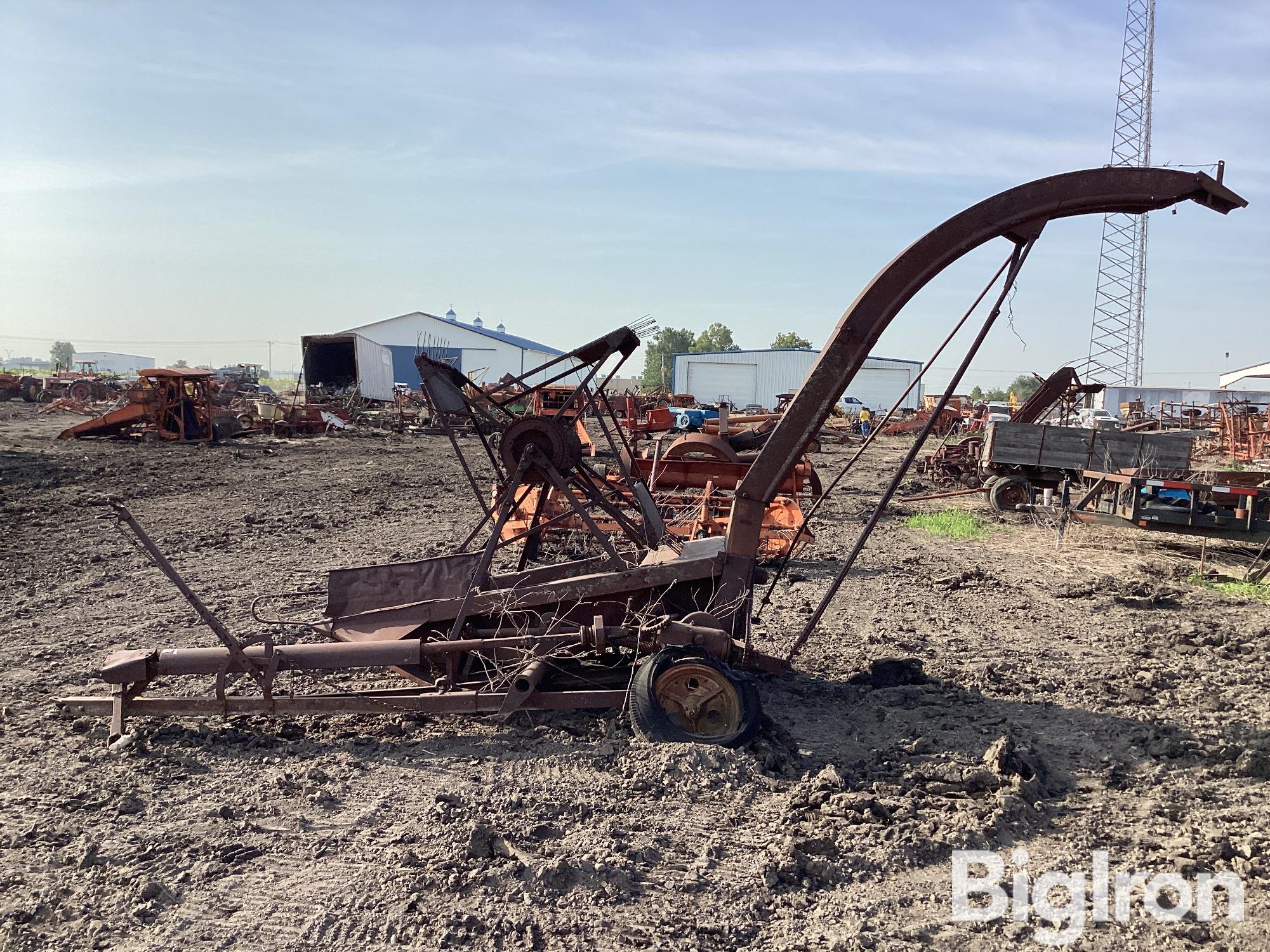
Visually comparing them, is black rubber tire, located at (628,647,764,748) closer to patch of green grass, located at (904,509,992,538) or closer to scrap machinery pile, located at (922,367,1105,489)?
patch of green grass, located at (904,509,992,538)

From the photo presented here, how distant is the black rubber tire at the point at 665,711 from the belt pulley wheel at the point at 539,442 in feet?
4.96

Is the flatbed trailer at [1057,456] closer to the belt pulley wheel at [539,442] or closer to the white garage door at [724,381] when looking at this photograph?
the belt pulley wheel at [539,442]

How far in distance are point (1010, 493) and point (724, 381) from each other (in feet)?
167

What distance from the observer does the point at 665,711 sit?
5031 millimetres

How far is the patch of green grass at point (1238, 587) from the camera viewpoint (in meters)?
9.39

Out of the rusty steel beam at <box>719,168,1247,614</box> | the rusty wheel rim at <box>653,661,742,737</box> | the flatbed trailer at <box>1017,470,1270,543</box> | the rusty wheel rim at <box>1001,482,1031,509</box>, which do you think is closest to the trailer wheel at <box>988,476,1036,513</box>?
the rusty wheel rim at <box>1001,482,1031,509</box>

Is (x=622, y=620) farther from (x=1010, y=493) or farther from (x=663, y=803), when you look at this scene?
(x=1010, y=493)

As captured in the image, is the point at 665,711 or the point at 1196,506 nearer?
the point at 665,711

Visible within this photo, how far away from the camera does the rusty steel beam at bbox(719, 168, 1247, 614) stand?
5090 millimetres

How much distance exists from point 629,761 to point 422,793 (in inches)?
43.6

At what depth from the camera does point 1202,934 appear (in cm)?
339

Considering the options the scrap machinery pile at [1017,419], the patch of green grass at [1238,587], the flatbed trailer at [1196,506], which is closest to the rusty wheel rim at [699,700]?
the patch of green grass at [1238,587]

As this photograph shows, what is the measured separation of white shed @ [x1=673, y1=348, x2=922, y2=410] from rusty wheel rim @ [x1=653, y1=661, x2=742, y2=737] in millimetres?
58984

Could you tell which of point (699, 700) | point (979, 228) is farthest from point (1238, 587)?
point (699, 700)
